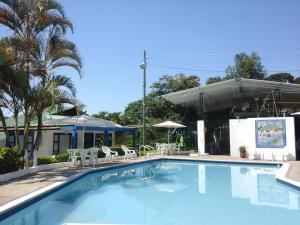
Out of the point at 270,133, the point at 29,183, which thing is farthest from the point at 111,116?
the point at 29,183

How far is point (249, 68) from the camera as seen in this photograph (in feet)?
151

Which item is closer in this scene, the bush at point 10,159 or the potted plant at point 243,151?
the bush at point 10,159

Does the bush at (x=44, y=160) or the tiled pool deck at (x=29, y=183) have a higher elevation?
the bush at (x=44, y=160)

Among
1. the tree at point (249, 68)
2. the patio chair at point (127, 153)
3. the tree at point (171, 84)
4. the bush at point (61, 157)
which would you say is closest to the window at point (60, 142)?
the patio chair at point (127, 153)

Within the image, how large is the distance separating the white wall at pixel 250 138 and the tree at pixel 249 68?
25.3m

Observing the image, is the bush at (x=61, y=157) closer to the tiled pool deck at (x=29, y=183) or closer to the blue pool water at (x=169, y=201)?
the blue pool water at (x=169, y=201)

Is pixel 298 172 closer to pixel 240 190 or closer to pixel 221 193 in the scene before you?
pixel 240 190

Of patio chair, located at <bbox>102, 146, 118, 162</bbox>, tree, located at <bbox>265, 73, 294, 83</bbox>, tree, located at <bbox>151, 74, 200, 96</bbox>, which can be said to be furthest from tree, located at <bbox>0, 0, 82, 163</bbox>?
tree, located at <bbox>265, 73, 294, 83</bbox>

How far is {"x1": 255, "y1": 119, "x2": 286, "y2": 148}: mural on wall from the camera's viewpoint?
65.2ft

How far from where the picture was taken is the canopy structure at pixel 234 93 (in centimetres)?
2175

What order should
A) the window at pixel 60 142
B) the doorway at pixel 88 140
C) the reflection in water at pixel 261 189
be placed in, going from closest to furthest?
the reflection in water at pixel 261 189 → the window at pixel 60 142 → the doorway at pixel 88 140

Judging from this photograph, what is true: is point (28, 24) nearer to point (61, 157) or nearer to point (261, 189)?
point (61, 157)

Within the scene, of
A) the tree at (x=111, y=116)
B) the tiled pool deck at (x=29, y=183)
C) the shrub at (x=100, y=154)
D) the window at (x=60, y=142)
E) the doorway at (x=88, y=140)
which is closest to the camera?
the tiled pool deck at (x=29, y=183)

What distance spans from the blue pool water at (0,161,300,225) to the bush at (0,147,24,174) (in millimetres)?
2264
